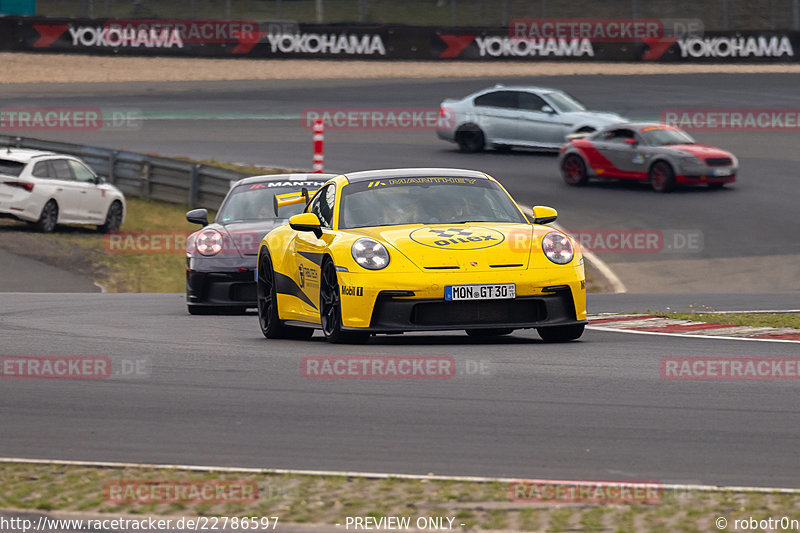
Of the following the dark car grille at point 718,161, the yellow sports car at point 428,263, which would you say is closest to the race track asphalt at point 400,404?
the yellow sports car at point 428,263

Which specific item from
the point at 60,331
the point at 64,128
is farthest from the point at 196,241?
the point at 64,128

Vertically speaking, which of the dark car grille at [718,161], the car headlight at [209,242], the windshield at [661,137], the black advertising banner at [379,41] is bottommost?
the dark car grille at [718,161]

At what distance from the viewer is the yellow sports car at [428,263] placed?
9.36 meters

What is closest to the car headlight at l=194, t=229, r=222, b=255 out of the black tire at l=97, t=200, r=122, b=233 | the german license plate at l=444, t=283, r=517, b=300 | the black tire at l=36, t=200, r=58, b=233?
the german license plate at l=444, t=283, r=517, b=300

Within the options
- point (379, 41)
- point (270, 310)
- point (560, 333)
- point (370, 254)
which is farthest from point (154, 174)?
point (370, 254)

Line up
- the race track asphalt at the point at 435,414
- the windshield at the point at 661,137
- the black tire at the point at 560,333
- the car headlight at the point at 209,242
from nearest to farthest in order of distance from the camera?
1. the race track asphalt at the point at 435,414
2. the black tire at the point at 560,333
3. the car headlight at the point at 209,242
4. the windshield at the point at 661,137

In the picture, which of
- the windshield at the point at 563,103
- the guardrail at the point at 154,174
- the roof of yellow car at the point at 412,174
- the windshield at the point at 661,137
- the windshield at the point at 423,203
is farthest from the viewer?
the windshield at the point at 563,103

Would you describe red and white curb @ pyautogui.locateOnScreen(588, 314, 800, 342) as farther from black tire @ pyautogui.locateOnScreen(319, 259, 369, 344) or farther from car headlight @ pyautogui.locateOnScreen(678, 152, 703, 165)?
car headlight @ pyautogui.locateOnScreen(678, 152, 703, 165)

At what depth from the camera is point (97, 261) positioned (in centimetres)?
2262

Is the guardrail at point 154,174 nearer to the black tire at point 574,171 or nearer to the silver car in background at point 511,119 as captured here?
the black tire at point 574,171

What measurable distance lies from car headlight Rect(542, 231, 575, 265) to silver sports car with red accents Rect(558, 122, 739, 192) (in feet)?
56.9

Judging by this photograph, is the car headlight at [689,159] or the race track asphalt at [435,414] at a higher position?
the race track asphalt at [435,414]

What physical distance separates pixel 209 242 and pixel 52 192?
9.91 m

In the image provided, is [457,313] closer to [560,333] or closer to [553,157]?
[560,333]
